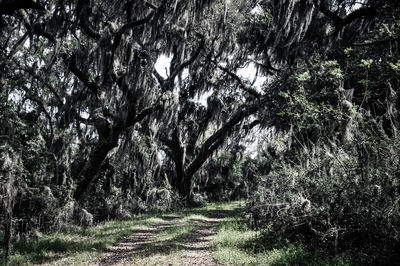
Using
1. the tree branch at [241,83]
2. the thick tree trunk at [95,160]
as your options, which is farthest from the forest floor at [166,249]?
the tree branch at [241,83]

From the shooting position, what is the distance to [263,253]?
599cm

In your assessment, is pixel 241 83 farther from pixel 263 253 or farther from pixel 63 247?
pixel 63 247

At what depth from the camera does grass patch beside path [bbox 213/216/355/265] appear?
489 cm

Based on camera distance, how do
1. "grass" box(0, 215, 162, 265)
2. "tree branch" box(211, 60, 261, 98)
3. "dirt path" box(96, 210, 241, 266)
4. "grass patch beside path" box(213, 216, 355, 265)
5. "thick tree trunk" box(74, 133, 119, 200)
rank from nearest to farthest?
"grass patch beside path" box(213, 216, 355, 265) → "dirt path" box(96, 210, 241, 266) → "grass" box(0, 215, 162, 265) → "thick tree trunk" box(74, 133, 119, 200) → "tree branch" box(211, 60, 261, 98)

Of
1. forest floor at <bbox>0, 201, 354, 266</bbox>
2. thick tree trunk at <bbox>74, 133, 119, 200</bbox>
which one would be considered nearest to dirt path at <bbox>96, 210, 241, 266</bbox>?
forest floor at <bbox>0, 201, 354, 266</bbox>

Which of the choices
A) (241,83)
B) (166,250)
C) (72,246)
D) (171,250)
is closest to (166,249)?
(166,250)

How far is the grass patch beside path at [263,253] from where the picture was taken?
16.0ft

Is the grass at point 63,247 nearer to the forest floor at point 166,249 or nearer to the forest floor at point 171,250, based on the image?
the forest floor at point 171,250

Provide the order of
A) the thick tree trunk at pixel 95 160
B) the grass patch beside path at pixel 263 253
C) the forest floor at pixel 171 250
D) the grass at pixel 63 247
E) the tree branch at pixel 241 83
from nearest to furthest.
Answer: the grass patch beside path at pixel 263 253
the forest floor at pixel 171 250
the grass at pixel 63 247
the thick tree trunk at pixel 95 160
the tree branch at pixel 241 83

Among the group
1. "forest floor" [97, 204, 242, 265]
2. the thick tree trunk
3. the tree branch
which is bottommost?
"forest floor" [97, 204, 242, 265]

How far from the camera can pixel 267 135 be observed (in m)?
13.1

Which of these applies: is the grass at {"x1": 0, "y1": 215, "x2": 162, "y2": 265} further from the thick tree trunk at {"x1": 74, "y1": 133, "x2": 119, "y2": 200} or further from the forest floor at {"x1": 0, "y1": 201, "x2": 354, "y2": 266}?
the thick tree trunk at {"x1": 74, "y1": 133, "x2": 119, "y2": 200}

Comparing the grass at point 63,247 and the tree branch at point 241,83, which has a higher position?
the tree branch at point 241,83

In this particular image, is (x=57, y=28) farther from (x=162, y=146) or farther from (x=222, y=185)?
(x=222, y=185)
